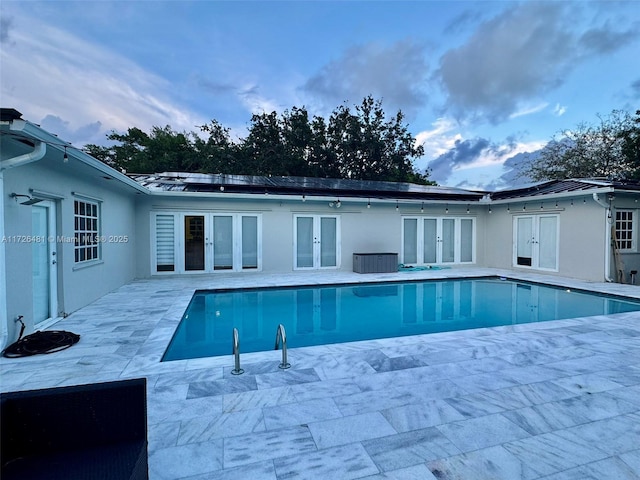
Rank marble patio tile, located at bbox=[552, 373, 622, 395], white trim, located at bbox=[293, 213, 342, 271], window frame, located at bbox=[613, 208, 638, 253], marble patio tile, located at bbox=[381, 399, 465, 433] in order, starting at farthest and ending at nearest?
white trim, located at bbox=[293, 213, 342, 271], window frame, located at bbox=[613, 208, 638, 253], marble patio tile, located at bbox=[552, 373, 622, 395], marble patio tile, located at bbox=[381, 399, 465, 433]

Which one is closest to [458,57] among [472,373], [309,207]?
[309,207]

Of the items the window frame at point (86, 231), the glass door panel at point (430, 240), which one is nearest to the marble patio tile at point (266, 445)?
the window frame at point (86, 231)

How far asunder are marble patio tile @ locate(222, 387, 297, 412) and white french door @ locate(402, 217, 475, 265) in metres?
10.1

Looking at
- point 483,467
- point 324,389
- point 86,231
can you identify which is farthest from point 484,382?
point 86,231

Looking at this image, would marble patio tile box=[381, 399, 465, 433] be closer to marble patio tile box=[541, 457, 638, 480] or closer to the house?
marble patio tile box=[541, 457, 638, 480]

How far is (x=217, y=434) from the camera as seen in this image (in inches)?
96.8

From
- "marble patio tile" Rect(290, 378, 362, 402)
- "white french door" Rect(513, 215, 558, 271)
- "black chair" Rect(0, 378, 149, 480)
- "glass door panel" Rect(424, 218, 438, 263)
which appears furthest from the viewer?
"glass door panel" Rect(424, 218, 438, 263)

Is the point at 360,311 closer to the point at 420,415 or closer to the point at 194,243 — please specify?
the point at 420,415

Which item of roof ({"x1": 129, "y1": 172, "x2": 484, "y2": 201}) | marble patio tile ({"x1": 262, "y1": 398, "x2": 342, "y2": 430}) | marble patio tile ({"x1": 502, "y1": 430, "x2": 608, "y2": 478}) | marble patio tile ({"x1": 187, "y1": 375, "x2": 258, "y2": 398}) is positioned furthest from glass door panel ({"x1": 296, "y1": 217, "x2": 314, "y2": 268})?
marble patio tile ({"x1": 502, "y1": 430, "x2": 608, "y2": 478})

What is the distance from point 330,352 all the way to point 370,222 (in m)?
8.40

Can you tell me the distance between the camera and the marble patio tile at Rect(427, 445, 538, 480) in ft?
6.64

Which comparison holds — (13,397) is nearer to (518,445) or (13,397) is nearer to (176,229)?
(518,445)

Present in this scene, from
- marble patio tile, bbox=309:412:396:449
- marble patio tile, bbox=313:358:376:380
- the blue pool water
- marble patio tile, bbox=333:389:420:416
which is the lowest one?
the blue pool water

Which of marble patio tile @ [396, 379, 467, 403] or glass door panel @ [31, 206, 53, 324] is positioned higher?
glass door panel @ [31, 206, 53, 324]
